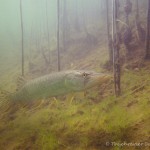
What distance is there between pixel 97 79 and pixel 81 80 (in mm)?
363

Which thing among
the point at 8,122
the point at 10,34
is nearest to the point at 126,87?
the point at 8,122

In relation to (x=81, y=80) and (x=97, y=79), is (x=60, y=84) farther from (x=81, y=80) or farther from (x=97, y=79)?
(x=97, y=79)

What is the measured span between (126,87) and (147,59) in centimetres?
124

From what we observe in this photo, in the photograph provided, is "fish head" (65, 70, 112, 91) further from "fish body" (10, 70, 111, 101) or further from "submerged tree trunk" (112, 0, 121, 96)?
"submerged tree trunk" (112, 0, 121, 96)

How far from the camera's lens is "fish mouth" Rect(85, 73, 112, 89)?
13.6 ft

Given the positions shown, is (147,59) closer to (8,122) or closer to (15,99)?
(15,99)

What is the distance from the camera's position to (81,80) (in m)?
4.52

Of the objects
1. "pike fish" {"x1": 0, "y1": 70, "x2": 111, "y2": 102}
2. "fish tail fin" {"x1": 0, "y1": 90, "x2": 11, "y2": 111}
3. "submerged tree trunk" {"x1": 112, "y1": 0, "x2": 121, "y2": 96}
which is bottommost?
"fish tail fin" {"x1": 0, "y1": 90, "x2": 11, "y2": 111}

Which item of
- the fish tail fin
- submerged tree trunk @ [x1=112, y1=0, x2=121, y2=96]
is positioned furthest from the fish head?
the fish tail fin

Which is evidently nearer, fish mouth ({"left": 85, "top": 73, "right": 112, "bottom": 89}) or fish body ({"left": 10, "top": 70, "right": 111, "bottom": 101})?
fish mouth ({"left": 85, "top": 73, "right": 112, "bottom": 89})

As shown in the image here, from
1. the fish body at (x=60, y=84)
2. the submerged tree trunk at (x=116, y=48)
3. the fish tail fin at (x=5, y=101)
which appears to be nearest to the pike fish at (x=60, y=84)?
the fish body at (x=60, y=84)

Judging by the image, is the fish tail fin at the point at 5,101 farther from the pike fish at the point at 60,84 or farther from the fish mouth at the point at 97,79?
the fish mouth at the point at 97,79

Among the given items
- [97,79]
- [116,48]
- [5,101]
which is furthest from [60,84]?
[5,101]

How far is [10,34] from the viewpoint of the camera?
22359 mm
